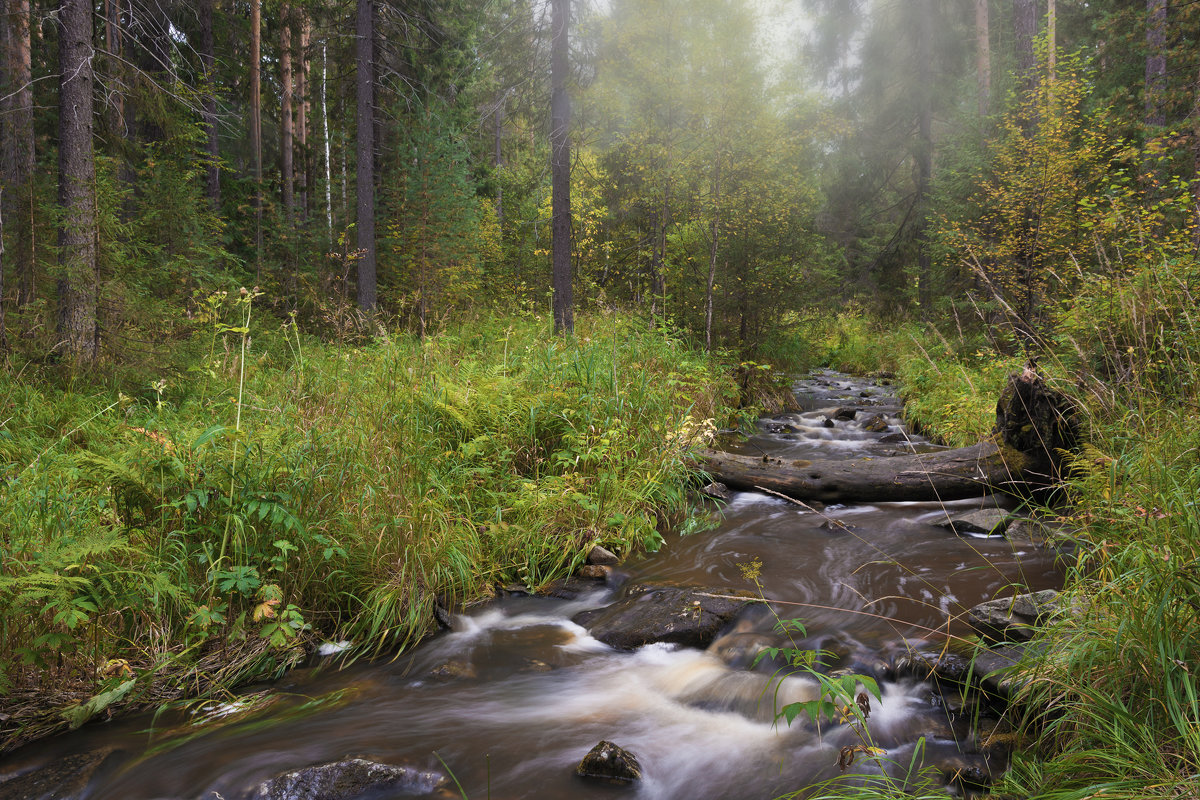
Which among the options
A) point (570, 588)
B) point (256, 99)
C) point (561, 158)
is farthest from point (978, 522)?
point (256, 99)

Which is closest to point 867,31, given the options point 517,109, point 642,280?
point 642,280

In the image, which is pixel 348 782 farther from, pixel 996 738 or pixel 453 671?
pixel 996 738

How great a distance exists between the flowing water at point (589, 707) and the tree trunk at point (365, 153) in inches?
419

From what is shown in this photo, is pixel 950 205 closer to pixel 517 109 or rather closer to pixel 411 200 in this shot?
pixel 517 109

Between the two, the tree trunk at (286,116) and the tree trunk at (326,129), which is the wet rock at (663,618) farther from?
the tree trunk at (286,116)

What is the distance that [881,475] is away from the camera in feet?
20.3

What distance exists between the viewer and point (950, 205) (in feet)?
45.9

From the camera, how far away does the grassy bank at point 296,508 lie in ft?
9.27

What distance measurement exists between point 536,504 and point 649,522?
1037 mm

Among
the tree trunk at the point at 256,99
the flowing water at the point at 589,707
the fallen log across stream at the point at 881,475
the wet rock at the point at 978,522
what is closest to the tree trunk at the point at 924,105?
the fallen log across stream at the point at 881,475

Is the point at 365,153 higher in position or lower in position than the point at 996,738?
higher

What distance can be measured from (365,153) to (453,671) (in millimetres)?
12651

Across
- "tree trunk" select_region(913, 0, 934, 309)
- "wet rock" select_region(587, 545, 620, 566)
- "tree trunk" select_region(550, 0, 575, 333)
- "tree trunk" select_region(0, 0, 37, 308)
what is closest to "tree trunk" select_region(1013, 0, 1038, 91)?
"tree trunk" select_region(913, 0, 934, 309)

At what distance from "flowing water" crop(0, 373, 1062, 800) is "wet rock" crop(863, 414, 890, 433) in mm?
5435
